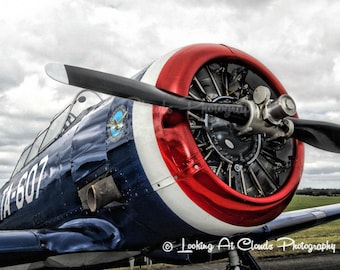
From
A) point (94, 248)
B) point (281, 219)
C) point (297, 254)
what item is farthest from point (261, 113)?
point (297, 254)

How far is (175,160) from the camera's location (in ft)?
12.2

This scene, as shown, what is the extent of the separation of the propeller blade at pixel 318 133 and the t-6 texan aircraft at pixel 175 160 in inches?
0.4

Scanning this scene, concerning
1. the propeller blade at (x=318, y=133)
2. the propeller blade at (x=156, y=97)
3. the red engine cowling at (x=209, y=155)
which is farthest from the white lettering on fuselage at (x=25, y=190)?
the propeller blade at (x=318, y=133)

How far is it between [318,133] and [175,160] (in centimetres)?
152

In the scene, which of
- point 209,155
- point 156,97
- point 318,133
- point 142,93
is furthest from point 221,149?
point 318,133

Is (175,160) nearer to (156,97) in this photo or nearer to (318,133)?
(156,97)

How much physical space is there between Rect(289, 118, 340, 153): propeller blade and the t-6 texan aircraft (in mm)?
11

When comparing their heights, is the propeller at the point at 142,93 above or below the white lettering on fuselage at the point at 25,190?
below

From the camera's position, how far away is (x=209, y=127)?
3.83 meters

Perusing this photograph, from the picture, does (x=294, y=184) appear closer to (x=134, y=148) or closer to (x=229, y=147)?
(x=229, y=147)

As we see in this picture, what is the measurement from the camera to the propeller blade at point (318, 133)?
4.11 m

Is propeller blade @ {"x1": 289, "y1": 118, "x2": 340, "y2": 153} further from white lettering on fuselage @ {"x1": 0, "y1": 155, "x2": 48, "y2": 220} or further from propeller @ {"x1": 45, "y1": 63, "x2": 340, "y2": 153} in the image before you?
white lettering on fuselage @ {"x1": 0, "y1": 155, "x2": 48, "y2": 220}

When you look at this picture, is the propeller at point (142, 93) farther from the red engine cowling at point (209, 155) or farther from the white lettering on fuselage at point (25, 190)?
the white lettering on fuselage at point (25, 190)

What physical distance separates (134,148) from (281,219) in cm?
372
